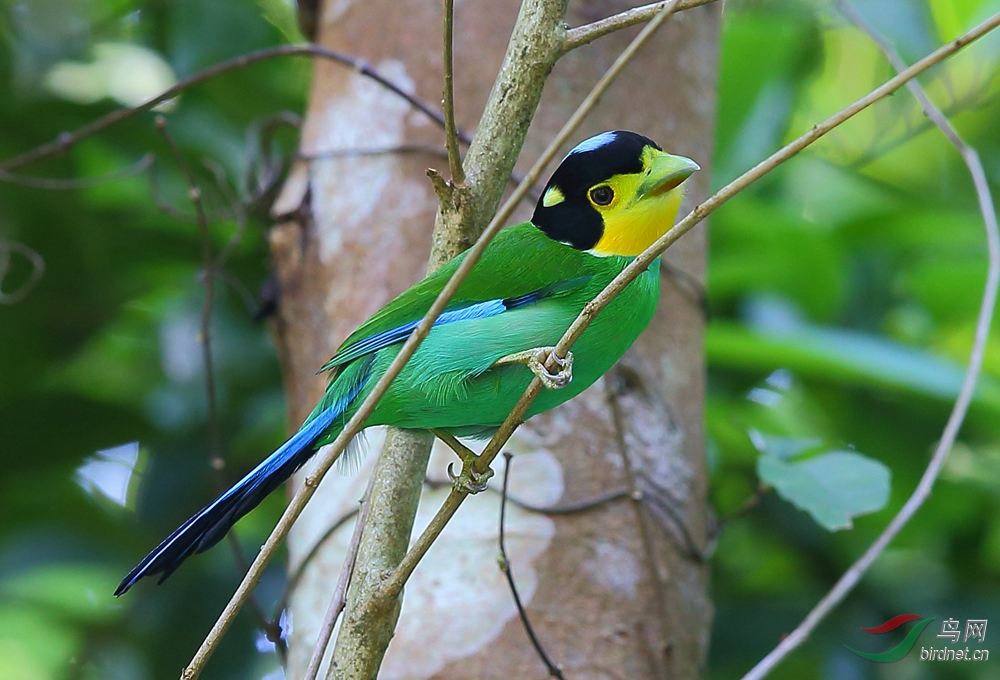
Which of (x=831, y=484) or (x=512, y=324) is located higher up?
(x=512, y=324)

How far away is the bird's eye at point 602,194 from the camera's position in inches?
62.1

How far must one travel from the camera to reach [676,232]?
3.40 feet

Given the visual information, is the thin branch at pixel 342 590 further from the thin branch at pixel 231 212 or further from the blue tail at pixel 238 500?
the thin branch at pixel 231 212

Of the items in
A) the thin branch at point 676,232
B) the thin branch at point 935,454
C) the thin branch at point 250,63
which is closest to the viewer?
the thin branch at point 676,232

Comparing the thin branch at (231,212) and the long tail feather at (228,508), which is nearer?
the long tail feather at (228,508)

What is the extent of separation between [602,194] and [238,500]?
74 cm

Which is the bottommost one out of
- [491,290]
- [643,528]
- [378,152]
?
[643,528]

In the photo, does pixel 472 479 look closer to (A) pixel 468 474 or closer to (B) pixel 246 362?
(A) pixel 468 474

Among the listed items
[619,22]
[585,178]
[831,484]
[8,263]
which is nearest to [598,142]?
[585,178]

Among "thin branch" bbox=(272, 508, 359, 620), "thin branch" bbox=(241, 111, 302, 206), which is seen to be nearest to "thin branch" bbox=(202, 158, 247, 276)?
"thin branch" bbox=(241, 111, 302, 206)

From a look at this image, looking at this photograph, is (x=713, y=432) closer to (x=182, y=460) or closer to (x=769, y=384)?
(x=769, y=384)

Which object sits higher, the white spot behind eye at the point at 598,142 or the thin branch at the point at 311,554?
the white spot behind eye at the point at 598,142

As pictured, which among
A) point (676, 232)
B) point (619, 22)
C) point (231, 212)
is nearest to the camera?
point (676, 232)

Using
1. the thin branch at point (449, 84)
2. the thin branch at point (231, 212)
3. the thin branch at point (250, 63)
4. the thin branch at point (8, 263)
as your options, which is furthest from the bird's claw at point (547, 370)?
the thin branch at point (8, 263)
